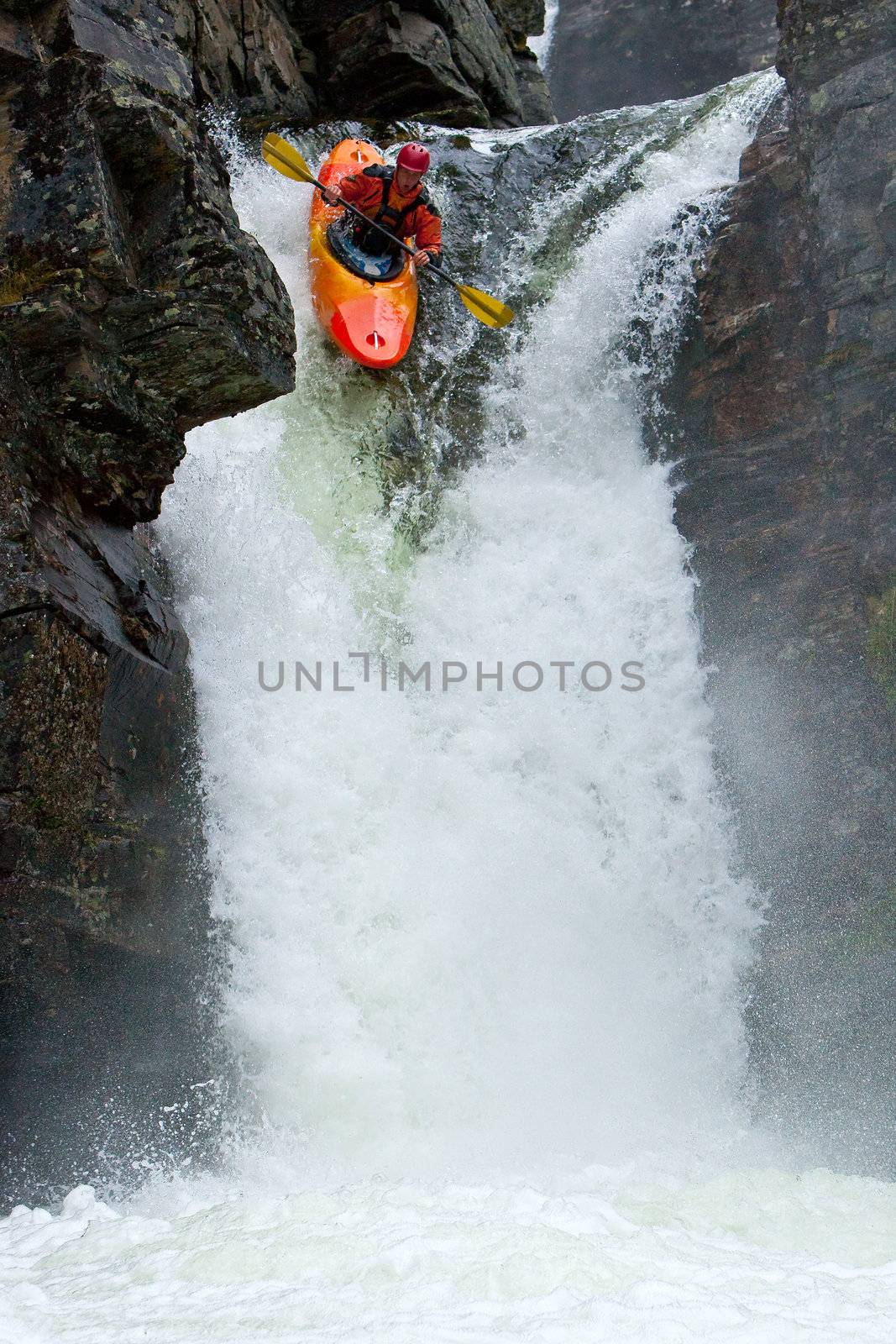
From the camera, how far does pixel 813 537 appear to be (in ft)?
21.1

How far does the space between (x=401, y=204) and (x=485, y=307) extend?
886 millimetres

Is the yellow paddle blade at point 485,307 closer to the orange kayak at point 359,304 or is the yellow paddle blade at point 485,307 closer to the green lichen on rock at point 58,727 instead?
the orange kayak at point 359,304

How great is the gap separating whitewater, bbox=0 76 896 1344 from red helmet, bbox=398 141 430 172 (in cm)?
100

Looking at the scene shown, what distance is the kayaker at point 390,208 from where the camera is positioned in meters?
6.76

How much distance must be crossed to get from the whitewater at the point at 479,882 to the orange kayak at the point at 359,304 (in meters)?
0.18

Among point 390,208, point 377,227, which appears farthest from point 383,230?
point 390,208

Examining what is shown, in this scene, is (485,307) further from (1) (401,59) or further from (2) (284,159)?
(1) (401,59)

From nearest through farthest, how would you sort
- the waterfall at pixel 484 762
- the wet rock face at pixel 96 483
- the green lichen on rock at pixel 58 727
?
the green lichen on rock at pixel 58 727
the wet rock face at pixel 96 483
the waterfall at pixel 484 762

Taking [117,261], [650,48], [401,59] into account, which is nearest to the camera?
[117,261]

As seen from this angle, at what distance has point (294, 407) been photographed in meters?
6.46

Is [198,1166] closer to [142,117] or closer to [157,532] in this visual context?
[157,532]

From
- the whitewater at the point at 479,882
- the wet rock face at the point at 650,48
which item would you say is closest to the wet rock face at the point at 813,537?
the whitewater at the point at 479,882

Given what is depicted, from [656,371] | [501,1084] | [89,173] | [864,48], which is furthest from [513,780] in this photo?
[864,48]

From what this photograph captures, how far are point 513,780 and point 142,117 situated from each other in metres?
3.81
